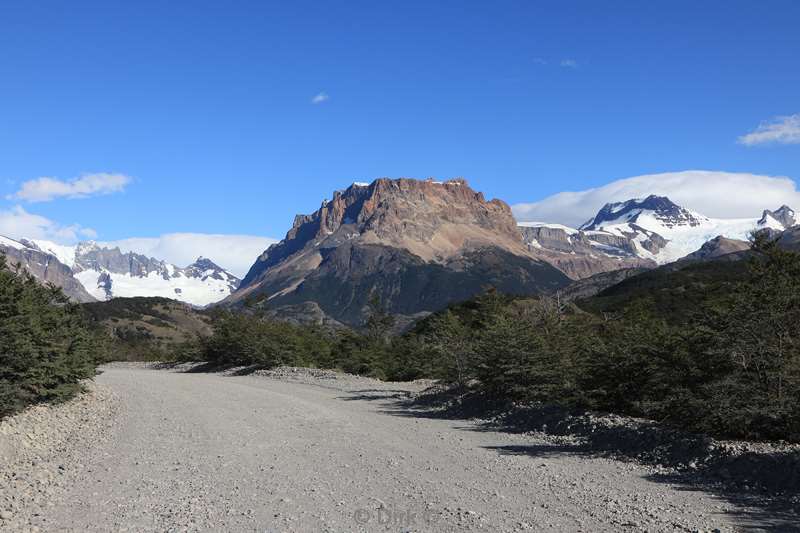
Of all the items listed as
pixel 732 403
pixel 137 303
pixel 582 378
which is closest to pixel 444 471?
pixel 732 403

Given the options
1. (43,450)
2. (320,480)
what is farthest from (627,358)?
(43,450)

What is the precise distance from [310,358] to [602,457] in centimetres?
3698

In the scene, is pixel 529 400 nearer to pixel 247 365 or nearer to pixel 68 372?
pixel 68 372

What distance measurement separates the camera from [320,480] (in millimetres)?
12133

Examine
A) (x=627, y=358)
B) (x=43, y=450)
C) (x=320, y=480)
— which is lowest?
(x=43, y=450)

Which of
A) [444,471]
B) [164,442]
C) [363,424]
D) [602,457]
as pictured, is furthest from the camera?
[363,424]

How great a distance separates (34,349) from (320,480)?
35.7 feet

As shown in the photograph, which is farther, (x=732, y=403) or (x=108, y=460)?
(x=108, y=460)

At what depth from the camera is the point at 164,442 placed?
55.1 ft

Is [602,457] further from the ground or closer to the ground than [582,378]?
closer to the ground

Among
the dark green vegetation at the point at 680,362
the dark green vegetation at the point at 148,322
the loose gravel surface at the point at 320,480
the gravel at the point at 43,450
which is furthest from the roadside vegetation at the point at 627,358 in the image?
the dark green vegetation at the point at 148,322

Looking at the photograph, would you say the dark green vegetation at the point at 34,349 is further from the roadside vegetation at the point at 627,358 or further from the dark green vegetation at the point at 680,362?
the dark green vegetation at the point at 680,362

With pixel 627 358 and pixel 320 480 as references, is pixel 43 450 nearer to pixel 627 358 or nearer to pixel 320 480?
pixel 320 480

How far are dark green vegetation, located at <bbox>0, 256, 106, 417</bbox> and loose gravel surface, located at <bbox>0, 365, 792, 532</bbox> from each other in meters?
0.81
